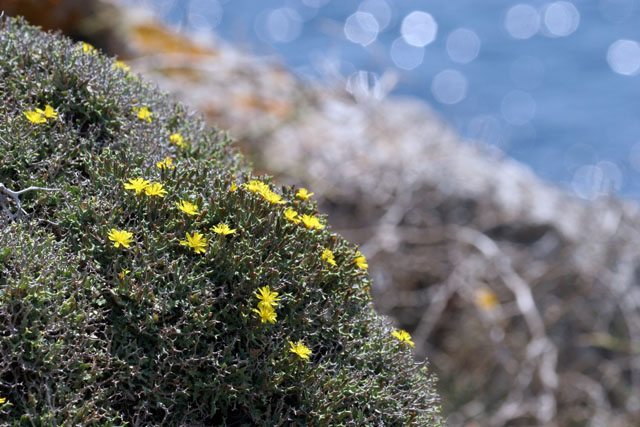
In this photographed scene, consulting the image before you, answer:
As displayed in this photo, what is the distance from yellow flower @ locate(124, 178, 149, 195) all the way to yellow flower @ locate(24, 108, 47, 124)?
41 cm

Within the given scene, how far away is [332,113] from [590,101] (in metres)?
9.74

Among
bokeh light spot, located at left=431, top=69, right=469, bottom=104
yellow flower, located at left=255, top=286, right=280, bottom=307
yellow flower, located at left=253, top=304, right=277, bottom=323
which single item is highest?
bokeh light spot, located at left=431, top=69, right=469, bottom=104

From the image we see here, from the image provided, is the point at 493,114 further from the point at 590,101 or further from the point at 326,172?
the point at 326,172

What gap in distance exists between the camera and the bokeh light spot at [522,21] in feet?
58.8

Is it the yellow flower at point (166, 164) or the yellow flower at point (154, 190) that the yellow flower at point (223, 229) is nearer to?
the yellow flower at point (154, 190)

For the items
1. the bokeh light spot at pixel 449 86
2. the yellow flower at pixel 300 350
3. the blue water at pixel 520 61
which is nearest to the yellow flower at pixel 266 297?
the yellow flower at pixel 300 350

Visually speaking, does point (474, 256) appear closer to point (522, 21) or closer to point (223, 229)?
point (223, 229)

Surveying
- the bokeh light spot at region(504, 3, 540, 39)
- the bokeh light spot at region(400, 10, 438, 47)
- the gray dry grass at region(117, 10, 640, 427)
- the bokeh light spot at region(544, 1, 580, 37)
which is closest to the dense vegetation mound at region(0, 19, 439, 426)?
the gray dry grass at region(117, 10, 640, 427)

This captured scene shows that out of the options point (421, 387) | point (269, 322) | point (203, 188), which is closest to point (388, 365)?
point (421, 387)

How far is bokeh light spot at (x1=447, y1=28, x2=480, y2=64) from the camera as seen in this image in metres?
16.7

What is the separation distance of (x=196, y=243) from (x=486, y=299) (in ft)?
12.2

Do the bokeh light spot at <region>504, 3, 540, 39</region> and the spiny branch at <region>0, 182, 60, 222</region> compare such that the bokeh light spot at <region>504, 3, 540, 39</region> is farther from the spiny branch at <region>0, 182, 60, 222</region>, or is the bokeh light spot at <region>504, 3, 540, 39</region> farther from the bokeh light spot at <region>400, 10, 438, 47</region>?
the spiny branch at <region>0, 182, 60, 222</region>

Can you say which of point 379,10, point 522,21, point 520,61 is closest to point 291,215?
point 520,61

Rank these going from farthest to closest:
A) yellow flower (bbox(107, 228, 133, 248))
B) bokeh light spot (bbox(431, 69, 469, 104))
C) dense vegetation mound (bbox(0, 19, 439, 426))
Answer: bokeh light spot (bbox(431, 69, 469, 104))
yellow flower (bbox(107, 228, 133, 248))
dense vegetation mound (bbox(0, 19, 439, 426))
